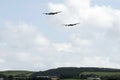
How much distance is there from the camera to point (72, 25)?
351ft

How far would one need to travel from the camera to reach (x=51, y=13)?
104625 millimetres

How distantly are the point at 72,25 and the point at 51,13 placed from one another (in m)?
5.32
